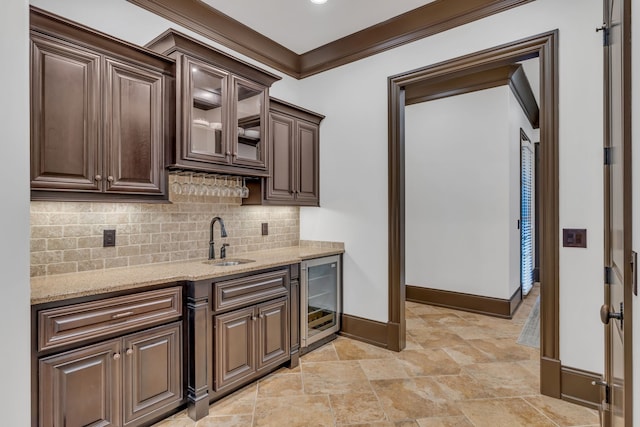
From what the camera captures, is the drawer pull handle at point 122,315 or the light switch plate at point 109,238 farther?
the light switch plate at point 109,238

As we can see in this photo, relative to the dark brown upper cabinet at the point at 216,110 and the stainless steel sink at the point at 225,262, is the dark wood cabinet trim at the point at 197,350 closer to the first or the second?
the stainless steel sink at the point at 225,262

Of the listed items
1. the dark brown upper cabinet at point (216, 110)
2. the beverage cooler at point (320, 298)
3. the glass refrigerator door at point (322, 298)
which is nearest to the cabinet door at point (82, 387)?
the dark brown upper cabinet at point (216, 110)

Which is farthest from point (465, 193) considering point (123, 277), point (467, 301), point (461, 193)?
point (123, 277)

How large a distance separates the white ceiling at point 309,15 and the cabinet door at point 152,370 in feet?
8.73

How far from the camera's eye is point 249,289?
2.50 m

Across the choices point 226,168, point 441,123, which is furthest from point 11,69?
point 441,123

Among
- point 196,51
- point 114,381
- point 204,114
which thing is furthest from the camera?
point 204,114

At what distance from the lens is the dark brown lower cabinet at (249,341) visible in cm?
230

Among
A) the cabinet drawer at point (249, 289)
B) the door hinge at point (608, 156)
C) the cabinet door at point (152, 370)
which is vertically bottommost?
the cabinet door at point (152, 370)

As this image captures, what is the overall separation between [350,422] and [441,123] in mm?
3865

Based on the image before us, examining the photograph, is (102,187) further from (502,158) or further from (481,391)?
(502,158)

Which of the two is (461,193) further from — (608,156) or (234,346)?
(234,346)

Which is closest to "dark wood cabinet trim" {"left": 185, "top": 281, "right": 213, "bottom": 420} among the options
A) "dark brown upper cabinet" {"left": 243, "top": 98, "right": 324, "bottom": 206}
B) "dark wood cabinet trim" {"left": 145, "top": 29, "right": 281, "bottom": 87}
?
"dark brown upper cabinet" {"left": 243, "top": 98, "right": 324, "bottom": 206}

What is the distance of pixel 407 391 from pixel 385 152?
6.79ft
